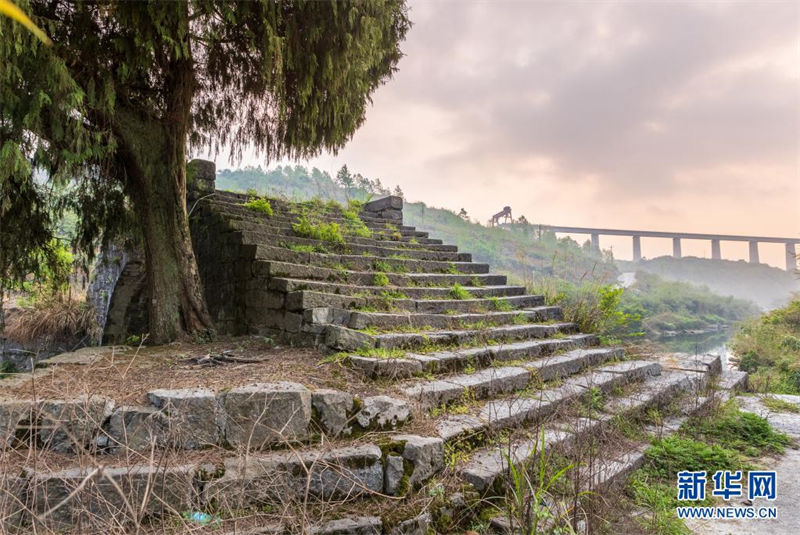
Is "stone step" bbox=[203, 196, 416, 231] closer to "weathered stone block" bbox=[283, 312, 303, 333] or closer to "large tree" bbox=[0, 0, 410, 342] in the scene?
"large tree" bbox=[0, 0, 410, 342]

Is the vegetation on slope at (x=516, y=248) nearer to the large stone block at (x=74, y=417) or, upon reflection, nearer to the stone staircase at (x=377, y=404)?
the stone staircase at (x=377, y=404)

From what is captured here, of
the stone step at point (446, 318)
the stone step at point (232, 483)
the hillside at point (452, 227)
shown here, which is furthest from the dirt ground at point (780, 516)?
the hillside at point (452, 227)

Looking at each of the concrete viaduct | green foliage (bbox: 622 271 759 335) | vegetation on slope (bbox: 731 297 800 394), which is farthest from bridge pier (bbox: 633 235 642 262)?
vegetation on slope (bbox: 731 297 800 394)

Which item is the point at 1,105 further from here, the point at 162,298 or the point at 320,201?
the point at 320,201

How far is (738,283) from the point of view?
54.8 metres

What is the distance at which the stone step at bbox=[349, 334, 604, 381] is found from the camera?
3568 millimetres

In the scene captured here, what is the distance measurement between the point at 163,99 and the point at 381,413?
14.8 ft

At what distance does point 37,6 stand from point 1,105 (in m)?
0.98

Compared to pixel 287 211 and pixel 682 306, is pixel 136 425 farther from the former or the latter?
pixel 682 306

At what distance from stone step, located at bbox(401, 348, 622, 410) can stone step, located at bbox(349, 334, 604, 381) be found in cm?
1

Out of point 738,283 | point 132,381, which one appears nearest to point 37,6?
point 132,381

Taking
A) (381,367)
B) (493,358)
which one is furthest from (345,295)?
(493,358)

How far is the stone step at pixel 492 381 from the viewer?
3.39 metres

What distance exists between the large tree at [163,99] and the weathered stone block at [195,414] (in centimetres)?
249
